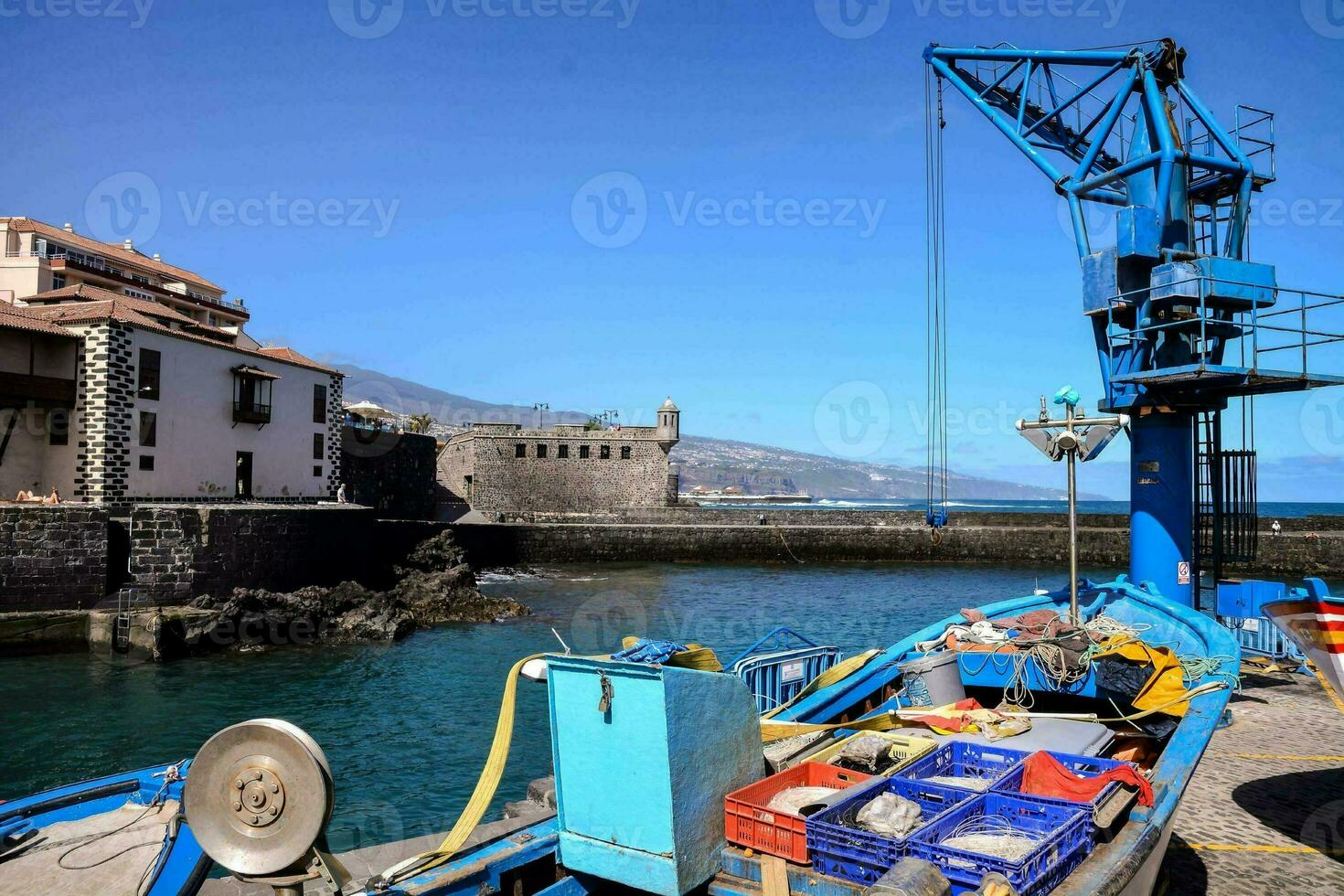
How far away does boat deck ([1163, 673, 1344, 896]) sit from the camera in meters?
5.48

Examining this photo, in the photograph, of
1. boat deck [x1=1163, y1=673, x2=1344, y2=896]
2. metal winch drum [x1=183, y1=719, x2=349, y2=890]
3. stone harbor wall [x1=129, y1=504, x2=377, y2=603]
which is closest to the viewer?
metal winch drum [x1=183, y1=719, x2=349, y2=890]

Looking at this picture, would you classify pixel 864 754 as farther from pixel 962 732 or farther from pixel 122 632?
pixel 122 632

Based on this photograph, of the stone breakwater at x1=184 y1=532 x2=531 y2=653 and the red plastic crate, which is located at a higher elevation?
the red plastic crate

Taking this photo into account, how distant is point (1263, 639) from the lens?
13070 mm

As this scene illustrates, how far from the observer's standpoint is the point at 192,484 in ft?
82.9

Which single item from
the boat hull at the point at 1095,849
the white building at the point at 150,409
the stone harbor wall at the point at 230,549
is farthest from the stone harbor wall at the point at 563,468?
the boat hull at the point at 1095,849

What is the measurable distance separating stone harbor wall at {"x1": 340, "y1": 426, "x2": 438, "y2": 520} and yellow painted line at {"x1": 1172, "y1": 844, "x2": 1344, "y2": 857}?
125 ft

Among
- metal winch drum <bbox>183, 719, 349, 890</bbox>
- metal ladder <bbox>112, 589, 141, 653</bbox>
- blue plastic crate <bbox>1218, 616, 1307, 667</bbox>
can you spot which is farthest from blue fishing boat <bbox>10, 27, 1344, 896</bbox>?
metal ladder <bbox>112, 589, 141, 653</bbox>

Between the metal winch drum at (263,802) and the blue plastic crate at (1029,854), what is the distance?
2679 mm

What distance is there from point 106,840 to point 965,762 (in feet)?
18.8

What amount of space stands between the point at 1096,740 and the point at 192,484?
25.7m

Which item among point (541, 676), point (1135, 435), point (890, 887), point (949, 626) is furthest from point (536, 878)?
point (1135, 435)

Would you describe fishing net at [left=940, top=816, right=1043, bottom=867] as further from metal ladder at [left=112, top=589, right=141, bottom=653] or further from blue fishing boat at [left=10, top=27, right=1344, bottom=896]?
metal ladder at [left=112, top=589, right=141, bottom=653]

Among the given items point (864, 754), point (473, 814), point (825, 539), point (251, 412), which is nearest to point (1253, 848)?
point (864, 754)
